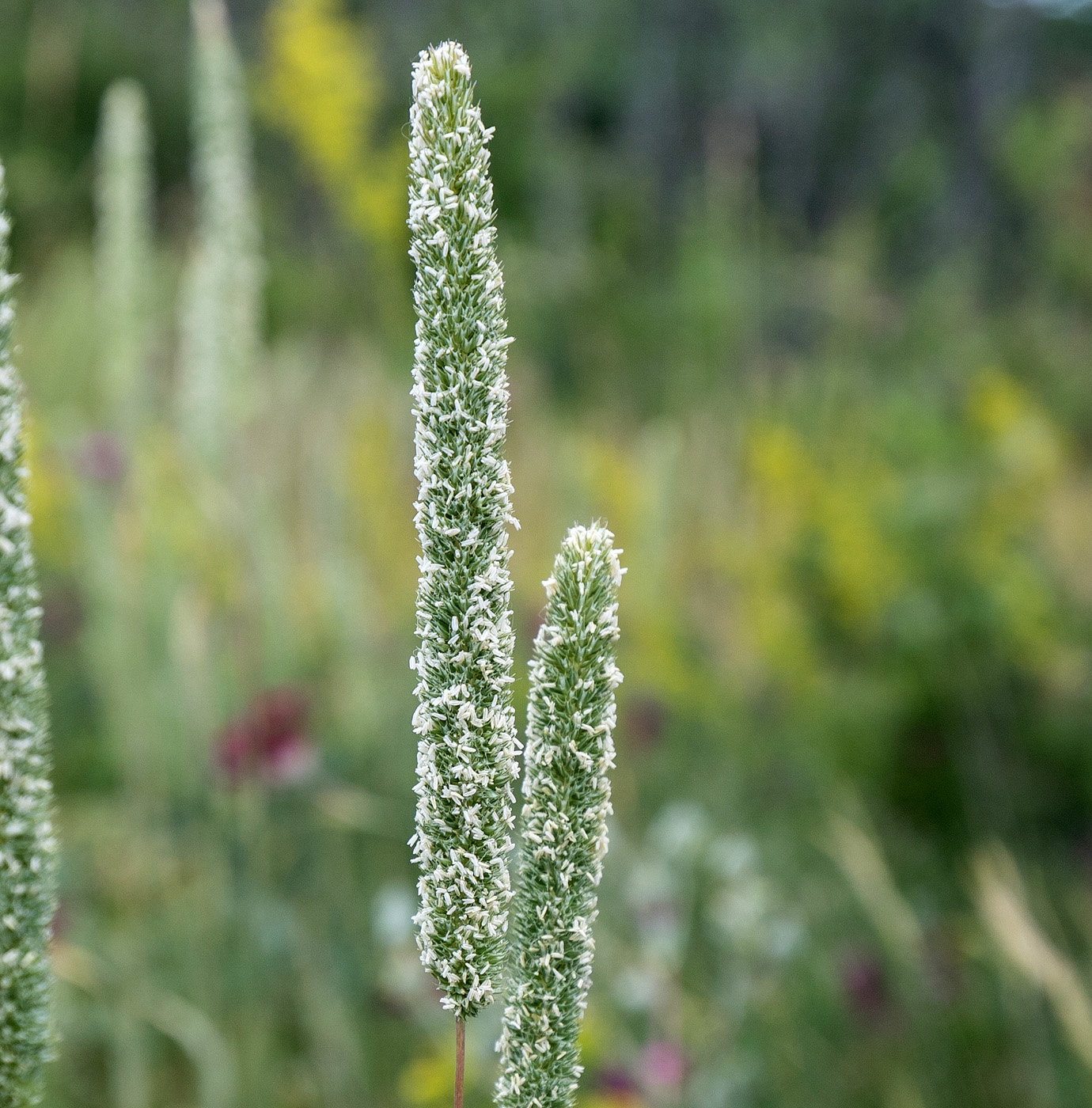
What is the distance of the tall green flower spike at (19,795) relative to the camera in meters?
0.77

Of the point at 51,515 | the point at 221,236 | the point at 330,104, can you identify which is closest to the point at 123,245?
the point at 221,236

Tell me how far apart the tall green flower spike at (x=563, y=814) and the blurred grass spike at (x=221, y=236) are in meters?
1.73

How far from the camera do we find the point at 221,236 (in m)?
2.32

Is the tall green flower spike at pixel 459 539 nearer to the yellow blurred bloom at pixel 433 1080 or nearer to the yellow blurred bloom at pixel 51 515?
the yellow blurred bloom at pixel 433 1080

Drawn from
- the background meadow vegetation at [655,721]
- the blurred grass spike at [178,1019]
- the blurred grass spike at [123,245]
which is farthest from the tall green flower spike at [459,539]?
the blurred grass spike at [123,245]

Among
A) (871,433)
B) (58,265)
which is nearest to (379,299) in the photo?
(58,265)

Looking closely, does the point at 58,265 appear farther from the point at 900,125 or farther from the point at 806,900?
the point at 900,125

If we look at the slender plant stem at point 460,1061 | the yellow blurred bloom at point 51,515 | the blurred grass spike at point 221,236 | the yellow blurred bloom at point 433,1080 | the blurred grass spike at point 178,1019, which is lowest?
the slender plant stem at point 460,1061

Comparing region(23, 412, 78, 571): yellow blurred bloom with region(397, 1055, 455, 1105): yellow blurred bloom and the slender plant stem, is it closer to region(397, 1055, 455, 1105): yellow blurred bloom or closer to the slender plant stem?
region(397, 1055, 455, 1105): yellow blurred bloom

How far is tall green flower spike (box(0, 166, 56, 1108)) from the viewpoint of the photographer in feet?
2.54

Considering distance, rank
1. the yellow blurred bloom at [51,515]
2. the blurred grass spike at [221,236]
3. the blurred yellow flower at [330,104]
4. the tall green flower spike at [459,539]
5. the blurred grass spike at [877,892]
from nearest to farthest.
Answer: the tall green flower spike at [459,539], the blurred grass spike at [877,892], the blurred grass spike at [221,236], the yellow blurred bloom at [51,515], the blurred yellow flower at [330,104]

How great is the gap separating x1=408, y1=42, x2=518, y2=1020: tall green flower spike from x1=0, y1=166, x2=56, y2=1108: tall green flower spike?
0.88ft

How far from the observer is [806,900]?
360 centimetres

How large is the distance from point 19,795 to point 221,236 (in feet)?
5.60
